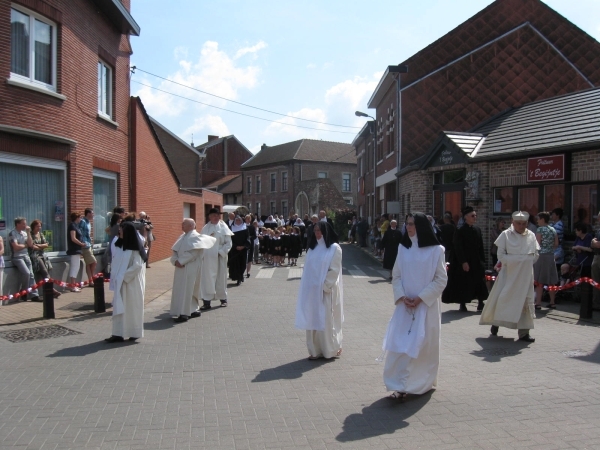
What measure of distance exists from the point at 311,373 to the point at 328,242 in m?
1.67

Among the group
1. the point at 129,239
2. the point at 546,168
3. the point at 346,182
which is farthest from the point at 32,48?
the point at 346,182

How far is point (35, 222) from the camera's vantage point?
1179 cm

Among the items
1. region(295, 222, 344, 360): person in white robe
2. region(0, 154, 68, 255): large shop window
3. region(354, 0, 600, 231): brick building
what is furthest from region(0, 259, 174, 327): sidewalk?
region(354, 0, 600, 231): brick building

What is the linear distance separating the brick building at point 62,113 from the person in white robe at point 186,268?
3.75 meters

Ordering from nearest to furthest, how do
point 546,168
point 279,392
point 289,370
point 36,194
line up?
point 279,392 < point 289,370 < point 36,194 < point 546,168

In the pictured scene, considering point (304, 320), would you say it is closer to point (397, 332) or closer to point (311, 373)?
point (311, 373)

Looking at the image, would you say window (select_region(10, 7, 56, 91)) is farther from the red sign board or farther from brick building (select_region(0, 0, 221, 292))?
the red sign board

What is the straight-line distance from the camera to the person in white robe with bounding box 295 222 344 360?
7301mm

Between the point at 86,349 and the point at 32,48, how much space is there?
24.4 ft

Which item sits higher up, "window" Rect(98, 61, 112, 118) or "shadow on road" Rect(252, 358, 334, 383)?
"window" Rect(98, 61, 112, 118)

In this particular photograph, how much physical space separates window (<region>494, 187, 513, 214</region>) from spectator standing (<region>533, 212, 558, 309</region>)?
3972mm

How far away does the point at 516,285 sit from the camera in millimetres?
8570

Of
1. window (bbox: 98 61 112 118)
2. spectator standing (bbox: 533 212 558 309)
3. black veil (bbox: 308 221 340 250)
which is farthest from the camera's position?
window (bbox: 98 61 112 118)

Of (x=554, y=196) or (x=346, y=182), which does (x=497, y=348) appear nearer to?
(x=554, y=196)
